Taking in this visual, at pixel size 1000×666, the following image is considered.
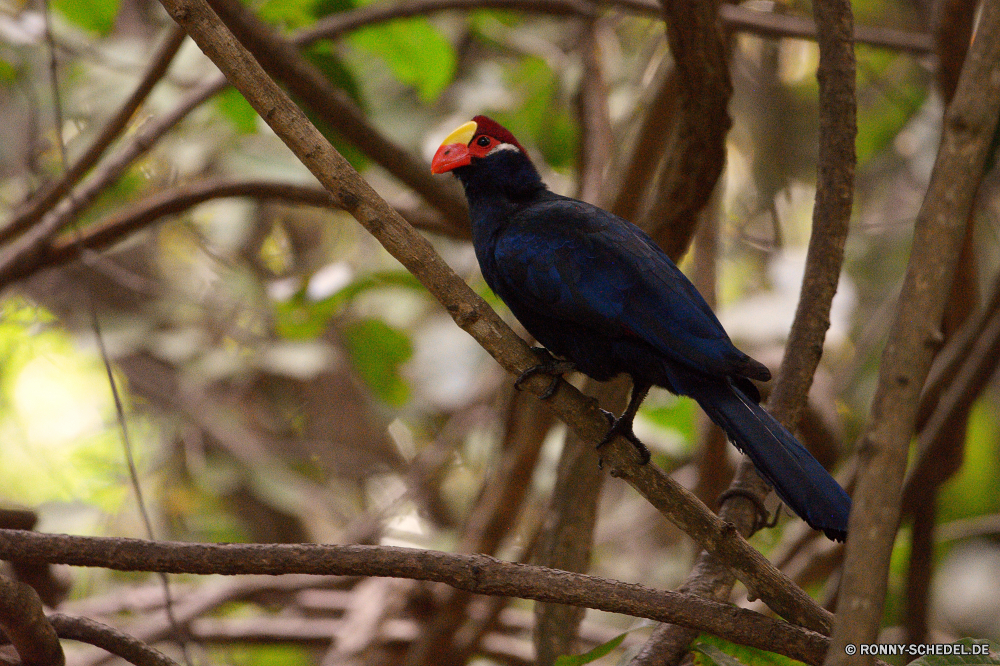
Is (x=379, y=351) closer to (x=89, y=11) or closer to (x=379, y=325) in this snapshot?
(x=379, y=325)

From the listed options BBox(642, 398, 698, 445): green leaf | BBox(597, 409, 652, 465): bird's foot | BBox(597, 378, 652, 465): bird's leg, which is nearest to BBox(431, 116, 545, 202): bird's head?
BBox(597, 378, 652, 465): bird's leg

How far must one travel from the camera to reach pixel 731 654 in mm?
1640

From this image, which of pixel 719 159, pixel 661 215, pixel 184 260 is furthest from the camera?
pixel 184 260

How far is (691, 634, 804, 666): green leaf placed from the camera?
1.59 m

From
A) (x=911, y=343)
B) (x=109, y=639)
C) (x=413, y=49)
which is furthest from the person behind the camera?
(x=413, y=49)

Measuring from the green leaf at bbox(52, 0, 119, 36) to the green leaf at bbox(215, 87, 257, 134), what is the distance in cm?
52

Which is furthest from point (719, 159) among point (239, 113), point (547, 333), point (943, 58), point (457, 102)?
point (457, 102)

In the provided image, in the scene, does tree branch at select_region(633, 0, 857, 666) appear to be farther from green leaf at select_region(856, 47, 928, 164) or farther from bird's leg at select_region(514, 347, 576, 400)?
green leaf at select_region(856, 47, 928, 164)

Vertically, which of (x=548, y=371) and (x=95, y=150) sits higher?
(x=95, y=150)

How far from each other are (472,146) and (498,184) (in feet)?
0.48

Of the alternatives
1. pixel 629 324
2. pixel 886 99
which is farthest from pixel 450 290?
pixel 886 99

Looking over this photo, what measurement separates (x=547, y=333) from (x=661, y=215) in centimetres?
71

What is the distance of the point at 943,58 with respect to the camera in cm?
308

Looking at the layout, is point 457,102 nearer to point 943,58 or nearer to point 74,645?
point 943,58
